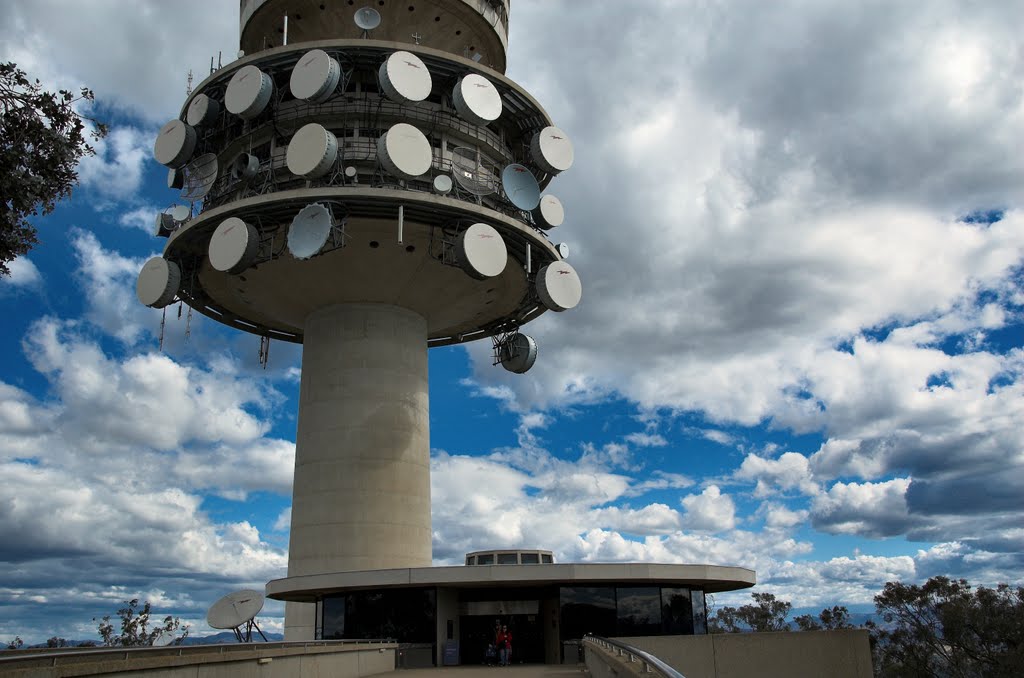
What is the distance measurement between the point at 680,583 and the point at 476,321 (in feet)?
51.1

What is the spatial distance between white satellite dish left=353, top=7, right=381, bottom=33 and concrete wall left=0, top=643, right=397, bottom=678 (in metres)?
24.3

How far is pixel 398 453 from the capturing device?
3475cm

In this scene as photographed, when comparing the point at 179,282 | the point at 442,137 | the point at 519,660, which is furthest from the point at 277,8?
the point at 519,660

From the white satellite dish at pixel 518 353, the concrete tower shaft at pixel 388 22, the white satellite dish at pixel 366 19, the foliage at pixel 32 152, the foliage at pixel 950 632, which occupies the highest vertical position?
the concrete tower shaft at pixel 388 22

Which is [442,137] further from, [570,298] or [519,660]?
[519,660]

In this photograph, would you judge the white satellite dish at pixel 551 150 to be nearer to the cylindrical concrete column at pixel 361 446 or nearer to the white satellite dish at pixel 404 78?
the white satellite dish at pixel 404 78

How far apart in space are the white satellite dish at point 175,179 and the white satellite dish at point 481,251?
13.3 m

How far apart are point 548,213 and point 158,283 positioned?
1558cm

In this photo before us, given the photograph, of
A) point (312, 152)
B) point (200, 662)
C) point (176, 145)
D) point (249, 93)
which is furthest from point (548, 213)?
point (200, 662)

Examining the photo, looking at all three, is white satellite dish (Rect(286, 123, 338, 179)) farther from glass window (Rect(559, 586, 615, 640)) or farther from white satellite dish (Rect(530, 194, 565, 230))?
glass window (Rect(559, 586, 615, 640))

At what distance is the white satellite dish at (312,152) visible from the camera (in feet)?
101

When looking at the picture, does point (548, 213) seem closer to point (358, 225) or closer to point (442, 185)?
point (442, 185)

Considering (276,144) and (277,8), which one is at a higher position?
(277,8)

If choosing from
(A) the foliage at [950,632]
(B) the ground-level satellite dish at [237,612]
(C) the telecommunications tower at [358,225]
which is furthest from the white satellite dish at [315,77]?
(A) the foliage at [950,632]
